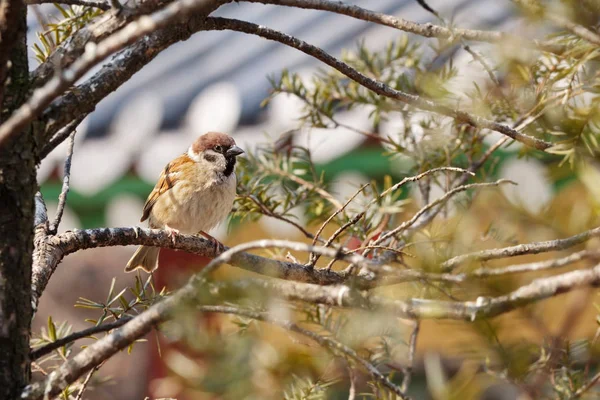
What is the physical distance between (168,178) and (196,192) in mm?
193

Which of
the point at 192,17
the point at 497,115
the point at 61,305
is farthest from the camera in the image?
the point at 61,305

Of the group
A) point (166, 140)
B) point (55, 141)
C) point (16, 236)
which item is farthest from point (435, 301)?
point (166, 140)

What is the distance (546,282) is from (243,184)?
4.26 feet

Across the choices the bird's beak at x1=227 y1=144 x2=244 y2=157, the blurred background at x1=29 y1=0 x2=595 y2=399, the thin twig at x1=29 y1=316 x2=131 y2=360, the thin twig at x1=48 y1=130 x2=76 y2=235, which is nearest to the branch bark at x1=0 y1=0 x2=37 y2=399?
the thin twig at x1=29 y1=316 x2=131 y2=360

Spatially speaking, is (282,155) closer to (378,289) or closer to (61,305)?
(378,289)

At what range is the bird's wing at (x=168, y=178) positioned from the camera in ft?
8.95

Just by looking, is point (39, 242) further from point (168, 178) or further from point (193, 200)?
point (168, 178)

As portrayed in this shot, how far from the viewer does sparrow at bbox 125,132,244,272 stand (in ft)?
8.46

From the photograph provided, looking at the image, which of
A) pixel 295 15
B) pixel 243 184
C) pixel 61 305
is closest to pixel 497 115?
pixel 243 184

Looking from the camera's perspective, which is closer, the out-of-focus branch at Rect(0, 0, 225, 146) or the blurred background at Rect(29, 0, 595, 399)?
the out-of-focus branch at Rect(0, 0, 225, 146)

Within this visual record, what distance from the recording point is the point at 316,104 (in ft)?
6.12

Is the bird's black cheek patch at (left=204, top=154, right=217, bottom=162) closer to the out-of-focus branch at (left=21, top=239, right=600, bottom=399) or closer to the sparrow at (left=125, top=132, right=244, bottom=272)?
the sparrow at (left=125, top=132, right=244, bottom=272)

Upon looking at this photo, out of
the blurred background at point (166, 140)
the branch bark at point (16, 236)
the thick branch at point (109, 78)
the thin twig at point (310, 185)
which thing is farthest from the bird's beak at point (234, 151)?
the branch bark at point (16, 236)

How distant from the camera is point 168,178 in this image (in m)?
2.76
